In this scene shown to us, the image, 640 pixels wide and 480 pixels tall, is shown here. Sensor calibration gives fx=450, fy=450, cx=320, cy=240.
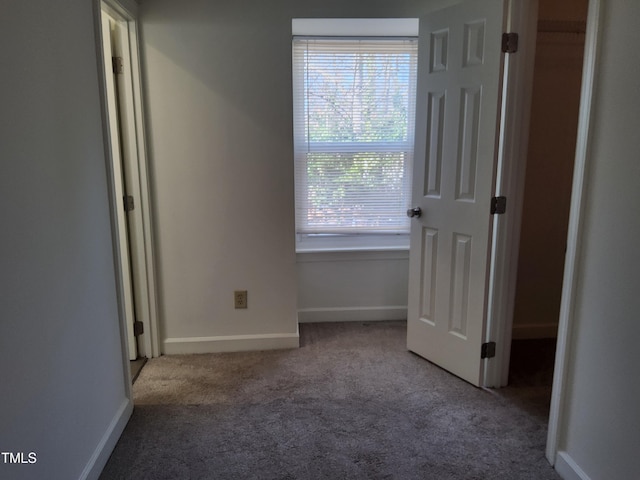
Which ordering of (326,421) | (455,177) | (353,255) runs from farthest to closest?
1. (353,255)
2. (455,177)
3. (326,421)

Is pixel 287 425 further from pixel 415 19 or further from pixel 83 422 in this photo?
pixel 415 19

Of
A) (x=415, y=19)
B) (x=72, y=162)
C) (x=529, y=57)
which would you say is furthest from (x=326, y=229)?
(x=72, y=162)

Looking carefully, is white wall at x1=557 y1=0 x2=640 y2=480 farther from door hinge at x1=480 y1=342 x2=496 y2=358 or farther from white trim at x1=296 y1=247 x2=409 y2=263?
white trim at x1=296 y1=247 x2=409 y2=263

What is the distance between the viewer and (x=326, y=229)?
3.30 m

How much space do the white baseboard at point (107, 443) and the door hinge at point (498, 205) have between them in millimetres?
2027

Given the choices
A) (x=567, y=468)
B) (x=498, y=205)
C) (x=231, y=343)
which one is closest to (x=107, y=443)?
(x=231, y=343)

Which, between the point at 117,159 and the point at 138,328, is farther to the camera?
the point at 138,328

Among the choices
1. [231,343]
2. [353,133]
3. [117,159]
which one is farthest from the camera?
[353,133]

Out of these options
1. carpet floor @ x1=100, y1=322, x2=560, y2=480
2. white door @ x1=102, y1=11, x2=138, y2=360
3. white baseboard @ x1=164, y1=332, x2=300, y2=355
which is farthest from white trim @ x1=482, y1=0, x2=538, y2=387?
white door @ x1=102, y1=11, x2=138, y2=360

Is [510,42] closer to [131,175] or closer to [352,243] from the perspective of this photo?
[352,243]

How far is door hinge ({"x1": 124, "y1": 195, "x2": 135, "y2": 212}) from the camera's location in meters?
2.64

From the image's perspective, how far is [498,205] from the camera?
2250 millimetres

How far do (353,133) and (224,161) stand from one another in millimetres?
997

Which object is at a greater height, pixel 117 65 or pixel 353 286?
pixel 117 65
